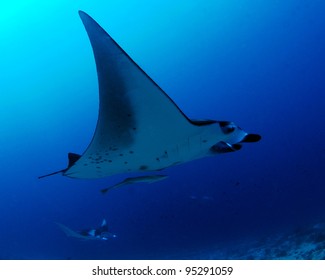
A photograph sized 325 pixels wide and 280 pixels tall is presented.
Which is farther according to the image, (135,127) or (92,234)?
(92,234)

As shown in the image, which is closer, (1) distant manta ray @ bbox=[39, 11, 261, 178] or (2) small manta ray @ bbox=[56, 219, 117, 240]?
(1) distant manta ray @ bbox=[39, 11, 261, 178]

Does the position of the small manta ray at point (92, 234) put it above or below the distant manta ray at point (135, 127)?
above

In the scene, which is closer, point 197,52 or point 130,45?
point 130,45

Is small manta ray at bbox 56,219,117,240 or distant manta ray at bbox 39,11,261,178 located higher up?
small manta ray at bbox 56,219,117,240

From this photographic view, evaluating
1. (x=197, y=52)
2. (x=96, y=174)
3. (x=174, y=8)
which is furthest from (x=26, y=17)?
(x=96, y=174)

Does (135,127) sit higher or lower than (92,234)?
lower

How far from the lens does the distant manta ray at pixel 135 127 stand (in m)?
1.95

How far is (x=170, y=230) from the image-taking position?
37.1 m

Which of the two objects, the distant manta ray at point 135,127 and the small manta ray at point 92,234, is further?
the small manta ray at point 92,234

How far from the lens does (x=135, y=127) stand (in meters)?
2.36

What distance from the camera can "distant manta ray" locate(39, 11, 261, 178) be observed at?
1.95 meters
